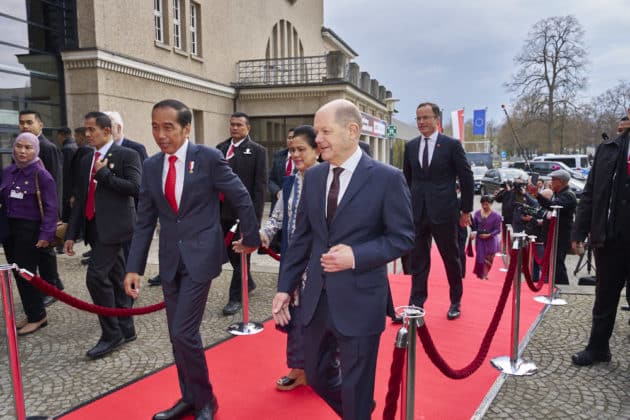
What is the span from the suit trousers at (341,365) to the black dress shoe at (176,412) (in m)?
1.15

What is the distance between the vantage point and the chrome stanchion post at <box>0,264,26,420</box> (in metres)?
3.06

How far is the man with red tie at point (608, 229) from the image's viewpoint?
4023 millimetres

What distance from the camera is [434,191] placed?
195 inches

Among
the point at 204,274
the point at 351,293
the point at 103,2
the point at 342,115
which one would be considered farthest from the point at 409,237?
the point at 103,2

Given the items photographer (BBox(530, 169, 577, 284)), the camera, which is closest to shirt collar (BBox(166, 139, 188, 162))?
photographer (BBox(530, 169, 577, 284))

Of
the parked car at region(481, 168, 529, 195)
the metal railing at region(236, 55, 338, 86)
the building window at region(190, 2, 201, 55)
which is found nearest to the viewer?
the building window at region(190, 2, 201, 55)

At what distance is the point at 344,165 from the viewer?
8.13ft

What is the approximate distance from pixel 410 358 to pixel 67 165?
7.35m

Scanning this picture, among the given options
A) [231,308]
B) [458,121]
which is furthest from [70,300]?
[458,121]

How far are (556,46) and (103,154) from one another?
128 ft

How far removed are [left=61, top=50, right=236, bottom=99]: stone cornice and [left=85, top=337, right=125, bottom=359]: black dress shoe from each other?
9.19 m

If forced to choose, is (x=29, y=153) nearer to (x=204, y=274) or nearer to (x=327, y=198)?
(x=204, y=274)

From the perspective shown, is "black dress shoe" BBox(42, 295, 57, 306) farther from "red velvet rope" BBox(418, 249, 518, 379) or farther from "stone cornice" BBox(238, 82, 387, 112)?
"stone cornice" BBox(238, 82, 387, 112)

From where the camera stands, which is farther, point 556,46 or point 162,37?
point 556,46
